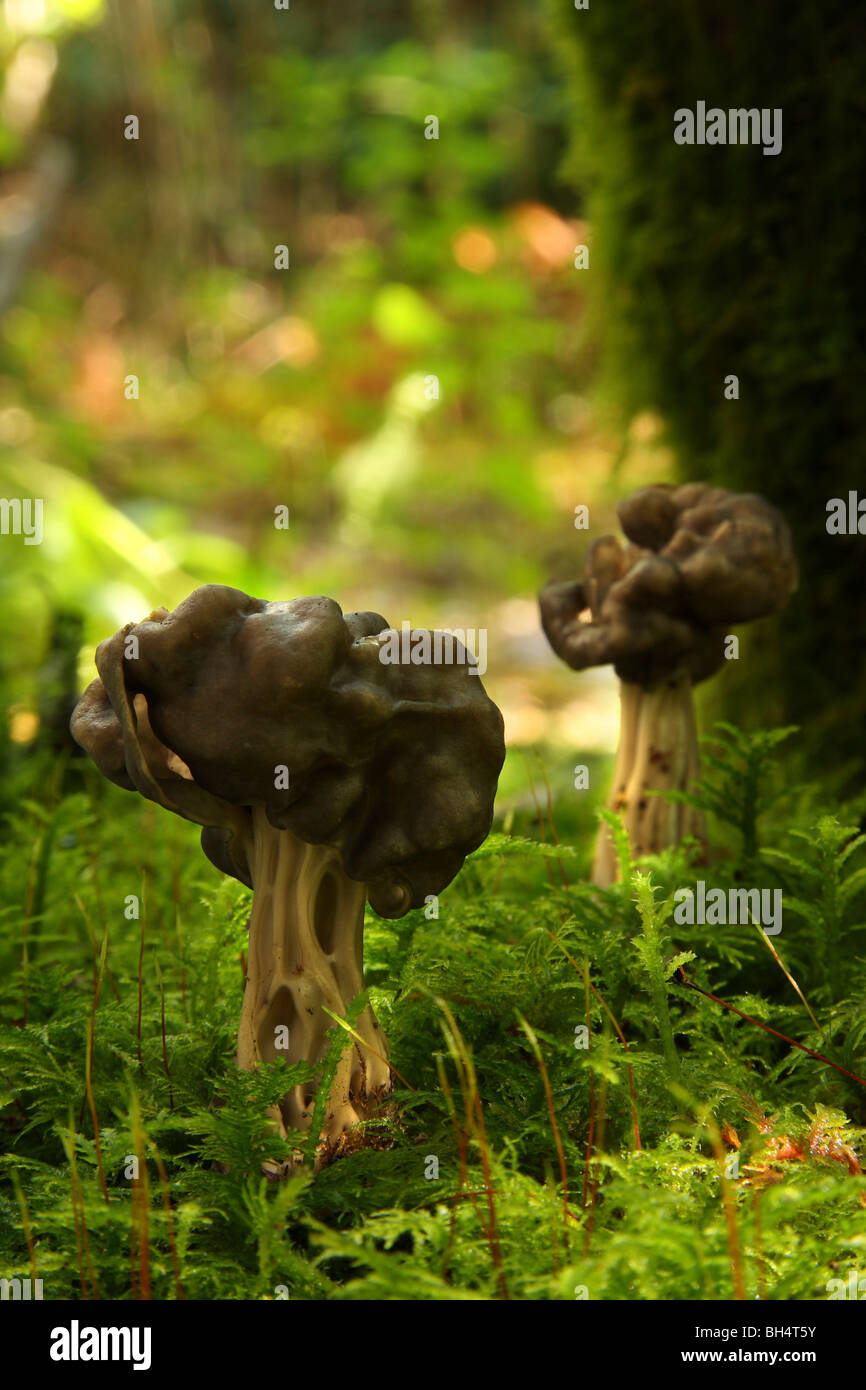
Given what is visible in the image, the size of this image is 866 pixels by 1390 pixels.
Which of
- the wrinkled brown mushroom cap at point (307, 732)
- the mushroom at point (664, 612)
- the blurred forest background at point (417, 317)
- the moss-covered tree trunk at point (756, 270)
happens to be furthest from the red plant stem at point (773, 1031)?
the blurred forest background at point (417, 317)

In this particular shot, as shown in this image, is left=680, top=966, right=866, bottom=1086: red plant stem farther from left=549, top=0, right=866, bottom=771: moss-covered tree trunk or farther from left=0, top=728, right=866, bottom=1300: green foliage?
left=549, top=0, right=866, bottom=771: moss-covered tree trunk

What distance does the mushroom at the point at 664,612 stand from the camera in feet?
7.85

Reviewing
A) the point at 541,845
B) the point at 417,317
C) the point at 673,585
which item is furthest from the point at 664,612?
the point at 417,317

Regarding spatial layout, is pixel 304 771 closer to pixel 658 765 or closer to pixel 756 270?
pixel 658 765

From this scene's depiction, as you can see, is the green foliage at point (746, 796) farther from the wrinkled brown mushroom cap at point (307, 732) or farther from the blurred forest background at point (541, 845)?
the wrinkled brown mushroom cap at point (307, 732)

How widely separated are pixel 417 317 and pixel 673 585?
6262 mm

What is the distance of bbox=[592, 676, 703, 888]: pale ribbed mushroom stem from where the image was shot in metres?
2.56

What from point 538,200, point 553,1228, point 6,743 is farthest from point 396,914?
point 538,200

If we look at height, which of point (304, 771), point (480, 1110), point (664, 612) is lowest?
point (480, 1110)

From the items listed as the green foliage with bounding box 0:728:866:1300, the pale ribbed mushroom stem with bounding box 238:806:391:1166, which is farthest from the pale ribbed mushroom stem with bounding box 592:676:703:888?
the pale ribbed mushroom stem with bounding box 238:806:391:1166

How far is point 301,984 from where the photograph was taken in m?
1.64
